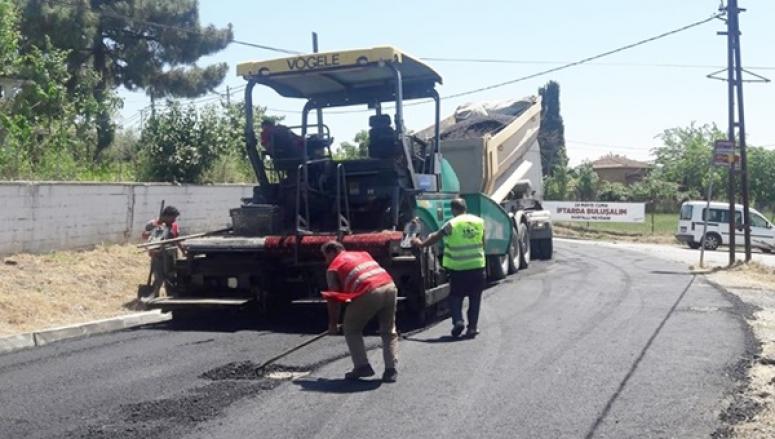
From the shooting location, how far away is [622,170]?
8125 centimetres

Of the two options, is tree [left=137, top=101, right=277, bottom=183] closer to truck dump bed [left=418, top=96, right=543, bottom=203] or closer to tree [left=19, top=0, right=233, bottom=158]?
truck dump bed [left=418, top=96, right=543, bottom=203]

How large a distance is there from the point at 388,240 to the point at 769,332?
13.8ft

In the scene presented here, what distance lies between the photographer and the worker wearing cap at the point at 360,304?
7316 mm

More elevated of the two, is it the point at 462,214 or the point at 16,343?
the point at 462,214

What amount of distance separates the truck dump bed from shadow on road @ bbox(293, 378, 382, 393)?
6.29 metres

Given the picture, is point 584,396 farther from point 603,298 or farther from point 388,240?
point 603,298

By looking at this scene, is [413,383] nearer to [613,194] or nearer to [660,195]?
[613,194]

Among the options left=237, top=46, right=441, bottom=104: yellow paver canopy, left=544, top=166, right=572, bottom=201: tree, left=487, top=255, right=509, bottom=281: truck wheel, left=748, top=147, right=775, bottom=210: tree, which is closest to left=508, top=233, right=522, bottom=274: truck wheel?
left=487, top=255, right=509, bottom=281: truck wheel

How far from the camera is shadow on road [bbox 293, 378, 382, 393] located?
6992mm

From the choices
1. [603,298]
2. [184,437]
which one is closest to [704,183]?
[603,298]

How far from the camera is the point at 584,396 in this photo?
666 centimetres

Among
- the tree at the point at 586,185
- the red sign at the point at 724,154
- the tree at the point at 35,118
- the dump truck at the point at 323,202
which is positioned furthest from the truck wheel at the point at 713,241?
the tree at the point at 586,185

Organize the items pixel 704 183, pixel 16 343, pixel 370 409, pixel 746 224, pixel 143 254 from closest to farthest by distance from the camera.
Result: pixel 370 409, pixel 16 343, pixel 143 254, pixel 746 224, pixel 704 183

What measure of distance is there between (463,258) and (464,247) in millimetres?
117
